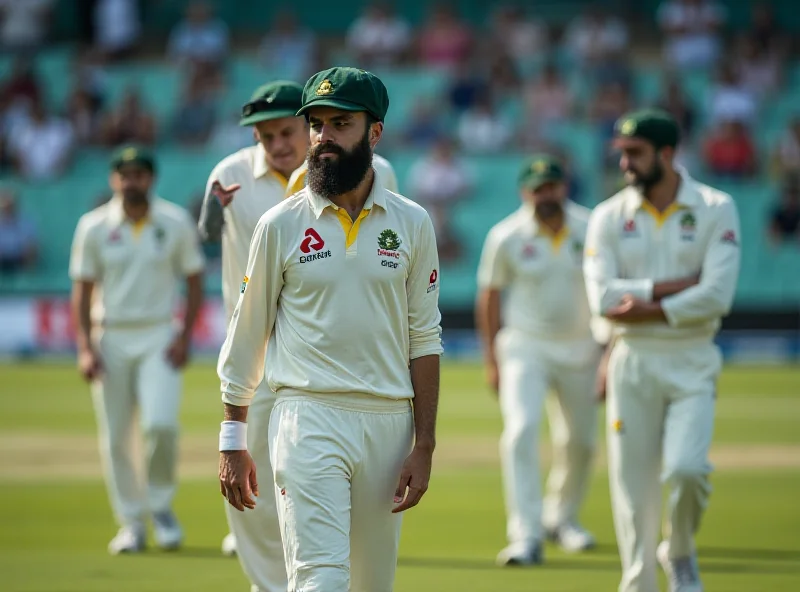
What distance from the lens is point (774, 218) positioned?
20.8 meters

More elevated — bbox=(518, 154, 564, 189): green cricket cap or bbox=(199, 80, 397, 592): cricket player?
bbox=(199, 80, 397, 592): cricket player

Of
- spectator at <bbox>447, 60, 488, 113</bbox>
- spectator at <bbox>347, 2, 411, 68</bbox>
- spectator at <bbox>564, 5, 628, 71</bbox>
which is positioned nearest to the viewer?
spectator at <bbox>447, 60, 488, 113</bbox>

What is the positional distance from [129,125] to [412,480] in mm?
20325

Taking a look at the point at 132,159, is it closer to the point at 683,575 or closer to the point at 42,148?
the point at 683,575

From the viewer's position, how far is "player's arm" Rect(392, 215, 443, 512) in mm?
5172

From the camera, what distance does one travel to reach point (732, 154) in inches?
866

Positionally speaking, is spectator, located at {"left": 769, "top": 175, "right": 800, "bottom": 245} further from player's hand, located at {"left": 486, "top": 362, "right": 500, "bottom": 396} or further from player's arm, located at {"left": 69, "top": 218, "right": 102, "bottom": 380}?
player's arm, located at {"left": 69, "top": 218, "right": 102, "bottom": 380}

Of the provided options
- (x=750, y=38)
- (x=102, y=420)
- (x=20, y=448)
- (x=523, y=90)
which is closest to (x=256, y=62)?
(x=523, y=90)

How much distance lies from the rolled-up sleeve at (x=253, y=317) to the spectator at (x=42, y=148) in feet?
65.8

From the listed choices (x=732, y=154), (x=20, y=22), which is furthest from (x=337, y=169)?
(x=20, y=22)

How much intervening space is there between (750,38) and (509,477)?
1717 centimetres

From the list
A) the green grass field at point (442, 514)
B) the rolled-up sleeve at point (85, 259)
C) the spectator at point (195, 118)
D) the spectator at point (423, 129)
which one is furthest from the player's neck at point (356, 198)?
the spectator at point (195, 118)

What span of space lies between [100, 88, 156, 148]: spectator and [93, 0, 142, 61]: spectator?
7.59 ft

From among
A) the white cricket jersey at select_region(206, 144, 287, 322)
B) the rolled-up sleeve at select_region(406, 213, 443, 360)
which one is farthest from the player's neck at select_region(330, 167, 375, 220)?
the white cricket jersey at select_region(206, 144, 287, 322)
